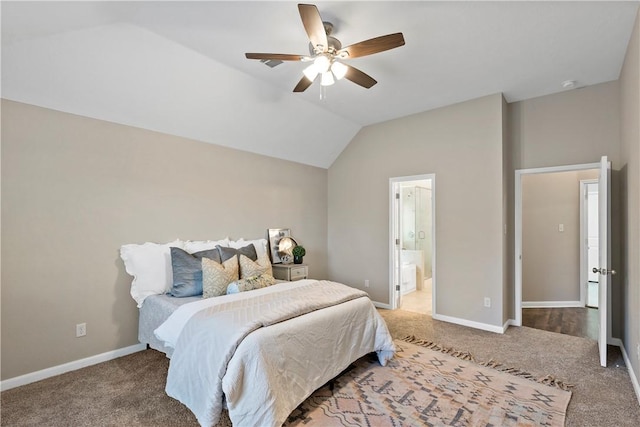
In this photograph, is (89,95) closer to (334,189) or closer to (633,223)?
(334,189)

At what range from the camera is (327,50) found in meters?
2.27

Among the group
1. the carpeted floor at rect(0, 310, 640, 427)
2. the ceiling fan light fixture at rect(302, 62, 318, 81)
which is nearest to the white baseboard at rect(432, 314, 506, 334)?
the carpeted floor at rect(0, 310, 640, 427)

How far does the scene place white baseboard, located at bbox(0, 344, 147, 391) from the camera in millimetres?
2516

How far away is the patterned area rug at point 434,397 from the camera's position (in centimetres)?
212

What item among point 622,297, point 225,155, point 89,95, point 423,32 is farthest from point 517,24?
point 89,95

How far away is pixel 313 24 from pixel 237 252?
253cm

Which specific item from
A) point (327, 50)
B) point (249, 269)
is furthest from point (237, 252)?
point (327, 50)

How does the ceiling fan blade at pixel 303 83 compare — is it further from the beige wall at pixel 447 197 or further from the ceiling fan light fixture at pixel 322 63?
the beige wall at pixel 447 197

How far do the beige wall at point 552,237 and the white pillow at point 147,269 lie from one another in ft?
17.3

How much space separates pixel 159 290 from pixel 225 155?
1882mm

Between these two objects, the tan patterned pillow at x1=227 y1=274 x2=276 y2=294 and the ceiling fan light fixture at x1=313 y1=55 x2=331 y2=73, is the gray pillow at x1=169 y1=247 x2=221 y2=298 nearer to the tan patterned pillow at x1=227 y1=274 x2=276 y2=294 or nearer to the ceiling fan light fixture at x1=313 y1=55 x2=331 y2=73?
the tan patterned pillow at x1=227 y1=274 x2=276 y2=294

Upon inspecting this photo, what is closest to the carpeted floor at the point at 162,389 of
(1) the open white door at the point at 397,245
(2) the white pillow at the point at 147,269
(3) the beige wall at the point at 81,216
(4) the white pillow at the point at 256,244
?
(3) the beige wall at the point at 81,216

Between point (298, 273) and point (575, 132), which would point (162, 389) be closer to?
point (298, 273)

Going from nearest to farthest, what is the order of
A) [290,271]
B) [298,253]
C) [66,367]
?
1. [66,367]
2. [290,271]
3. [298,253]
